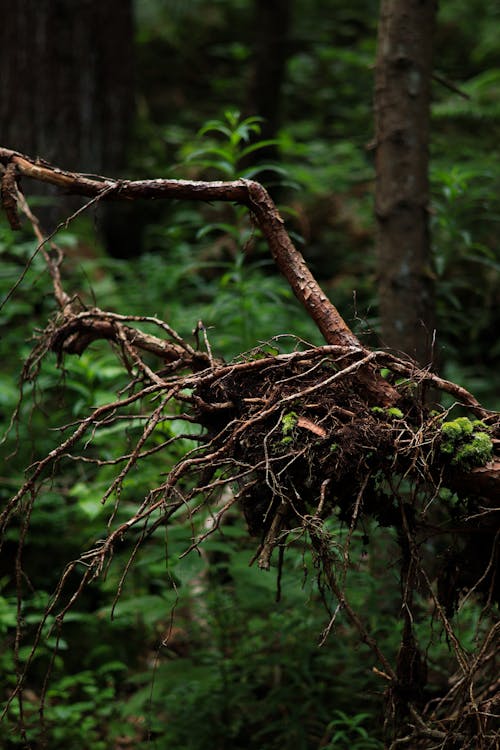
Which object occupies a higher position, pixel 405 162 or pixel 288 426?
pixel 405 162

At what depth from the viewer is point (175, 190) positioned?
2027 millimetres

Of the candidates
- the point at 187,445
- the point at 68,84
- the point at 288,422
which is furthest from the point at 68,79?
the point at 288,422

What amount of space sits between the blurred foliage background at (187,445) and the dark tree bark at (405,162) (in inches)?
6.7

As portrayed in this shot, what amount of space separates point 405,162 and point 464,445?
185cm

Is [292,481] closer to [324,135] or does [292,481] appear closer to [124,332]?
[124,332]

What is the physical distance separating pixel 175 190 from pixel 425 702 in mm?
1660

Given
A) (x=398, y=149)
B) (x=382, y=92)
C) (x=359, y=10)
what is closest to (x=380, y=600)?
(x=398, y=149)

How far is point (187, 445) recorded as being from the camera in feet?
8.89

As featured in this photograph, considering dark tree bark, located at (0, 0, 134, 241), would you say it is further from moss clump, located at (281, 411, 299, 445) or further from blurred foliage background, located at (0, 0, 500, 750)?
moss clump, located at (281, 411, 299, 445)

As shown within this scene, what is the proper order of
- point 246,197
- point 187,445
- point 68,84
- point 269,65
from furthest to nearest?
point 269,65 → point 68,84 → point 187,445 → point 246,197

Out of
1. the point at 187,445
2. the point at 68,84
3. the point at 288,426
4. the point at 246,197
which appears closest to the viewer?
the point at 288,426

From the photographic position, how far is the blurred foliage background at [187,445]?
2.78 metres

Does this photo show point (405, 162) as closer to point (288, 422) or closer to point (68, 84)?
point (288, 422)

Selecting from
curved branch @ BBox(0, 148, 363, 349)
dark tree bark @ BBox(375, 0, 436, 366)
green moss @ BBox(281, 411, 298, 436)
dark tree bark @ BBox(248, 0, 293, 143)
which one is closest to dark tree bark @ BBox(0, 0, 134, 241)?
dark tree bark @ BBox(248, 0, 293, 143)
